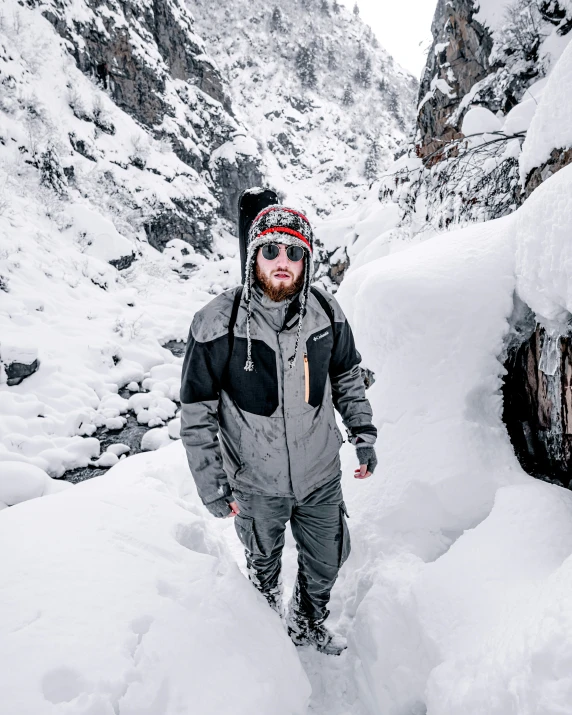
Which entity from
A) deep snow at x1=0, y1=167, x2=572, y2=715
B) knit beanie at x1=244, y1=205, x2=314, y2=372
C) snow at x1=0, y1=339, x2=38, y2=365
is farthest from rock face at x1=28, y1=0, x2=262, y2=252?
knit beanie at x1=244, y1=205, x2=314, y2=372

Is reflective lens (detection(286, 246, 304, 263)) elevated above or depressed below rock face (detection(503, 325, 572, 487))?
above

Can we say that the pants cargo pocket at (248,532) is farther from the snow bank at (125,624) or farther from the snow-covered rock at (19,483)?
the snow-covered rock at (19,483)

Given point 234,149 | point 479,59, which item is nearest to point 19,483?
point 479,59

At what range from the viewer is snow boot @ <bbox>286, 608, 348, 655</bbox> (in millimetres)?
2137

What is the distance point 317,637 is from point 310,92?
38.9 metres

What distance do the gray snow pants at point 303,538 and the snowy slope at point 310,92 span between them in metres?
25.9

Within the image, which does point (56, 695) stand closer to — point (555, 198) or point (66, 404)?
point (555, 198)

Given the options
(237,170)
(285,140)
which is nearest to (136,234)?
(237,170)

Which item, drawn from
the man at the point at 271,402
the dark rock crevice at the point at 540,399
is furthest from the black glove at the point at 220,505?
the dark rock crevice at the point at 540,399

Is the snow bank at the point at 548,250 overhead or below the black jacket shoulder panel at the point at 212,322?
overhead

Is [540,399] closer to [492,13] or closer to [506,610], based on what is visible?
[506,610]

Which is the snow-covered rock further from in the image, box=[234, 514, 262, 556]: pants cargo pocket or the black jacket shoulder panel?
the black jacket shoulder panel

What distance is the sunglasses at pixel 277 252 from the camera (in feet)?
5.86

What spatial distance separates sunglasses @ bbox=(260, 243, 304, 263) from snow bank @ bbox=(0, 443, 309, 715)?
4.99 feet
